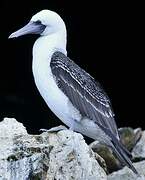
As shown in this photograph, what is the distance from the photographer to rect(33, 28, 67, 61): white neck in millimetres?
9391

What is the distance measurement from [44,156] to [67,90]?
1.84m

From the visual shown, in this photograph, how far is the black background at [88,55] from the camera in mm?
15430

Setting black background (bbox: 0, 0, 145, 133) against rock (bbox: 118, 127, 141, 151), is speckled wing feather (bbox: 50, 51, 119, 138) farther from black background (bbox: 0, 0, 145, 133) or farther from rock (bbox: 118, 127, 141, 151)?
black background (bbox: 0, 0, 145, 133)

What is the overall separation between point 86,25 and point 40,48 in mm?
6253

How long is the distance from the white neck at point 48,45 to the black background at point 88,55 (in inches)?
225

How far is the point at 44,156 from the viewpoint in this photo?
768 cm

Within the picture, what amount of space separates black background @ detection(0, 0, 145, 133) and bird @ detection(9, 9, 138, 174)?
5705 mm

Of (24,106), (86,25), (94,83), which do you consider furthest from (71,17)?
(94,83)

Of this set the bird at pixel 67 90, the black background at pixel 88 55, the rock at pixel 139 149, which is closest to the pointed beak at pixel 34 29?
the bird at pixel 67 90

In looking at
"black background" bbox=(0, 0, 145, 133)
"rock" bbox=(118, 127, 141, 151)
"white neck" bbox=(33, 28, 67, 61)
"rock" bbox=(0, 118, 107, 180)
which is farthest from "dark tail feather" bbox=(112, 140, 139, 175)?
"black background" bbox=(0, 0, 145, 133)

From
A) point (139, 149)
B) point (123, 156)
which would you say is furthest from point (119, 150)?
point (139, 149)

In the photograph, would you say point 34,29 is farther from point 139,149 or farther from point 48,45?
point 139,149

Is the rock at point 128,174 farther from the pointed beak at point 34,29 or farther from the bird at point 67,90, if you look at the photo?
the pointed beak at point 34,29

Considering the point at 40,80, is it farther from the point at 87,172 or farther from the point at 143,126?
the point at 143,126
